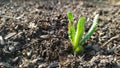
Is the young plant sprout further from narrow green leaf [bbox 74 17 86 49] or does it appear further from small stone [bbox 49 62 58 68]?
small stone [bbox 49 62 58 68]

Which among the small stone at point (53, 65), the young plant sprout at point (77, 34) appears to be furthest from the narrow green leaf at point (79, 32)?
the small stone at point (53, 65)

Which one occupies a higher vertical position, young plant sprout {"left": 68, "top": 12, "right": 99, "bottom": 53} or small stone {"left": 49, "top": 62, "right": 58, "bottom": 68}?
young plant sprout {"left": 68, "top": 12, "right": 99, "bottom": 53}

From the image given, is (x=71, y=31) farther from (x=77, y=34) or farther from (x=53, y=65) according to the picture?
(x=53, y=65)

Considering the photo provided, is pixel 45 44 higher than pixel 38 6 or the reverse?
the reverse

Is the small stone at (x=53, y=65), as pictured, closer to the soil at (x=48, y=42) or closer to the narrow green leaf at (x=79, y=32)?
the soil at (x=48, y=42)

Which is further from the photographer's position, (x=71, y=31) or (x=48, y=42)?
(x=48, y=42)

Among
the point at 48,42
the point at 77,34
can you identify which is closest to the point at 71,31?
the point at 77,34

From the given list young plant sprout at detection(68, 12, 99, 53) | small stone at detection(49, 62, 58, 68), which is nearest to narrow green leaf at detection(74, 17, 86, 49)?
young plant sprout at detection(68, 12, 99, 53)

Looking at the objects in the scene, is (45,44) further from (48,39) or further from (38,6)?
(38,6)

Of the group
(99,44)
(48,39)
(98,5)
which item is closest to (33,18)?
(48,39)
